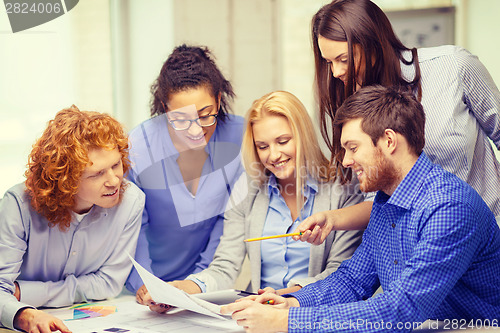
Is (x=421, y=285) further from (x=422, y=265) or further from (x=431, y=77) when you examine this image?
(x=431, y=77)

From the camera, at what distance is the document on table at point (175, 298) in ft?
4.44

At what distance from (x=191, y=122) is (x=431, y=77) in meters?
0.81

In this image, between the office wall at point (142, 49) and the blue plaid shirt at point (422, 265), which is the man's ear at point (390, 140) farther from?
the office wall at point (142, 49)

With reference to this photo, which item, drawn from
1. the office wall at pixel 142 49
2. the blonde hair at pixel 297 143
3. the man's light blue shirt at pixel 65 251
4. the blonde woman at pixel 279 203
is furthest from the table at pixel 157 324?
the office wall at pixel 142 49

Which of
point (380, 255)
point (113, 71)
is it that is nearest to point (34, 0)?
point (113, 71)

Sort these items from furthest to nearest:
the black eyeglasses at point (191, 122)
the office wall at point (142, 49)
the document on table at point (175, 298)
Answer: the office wall at point (142, 49) → the black eyeglasses at point (191, 122) → the document on table at point (175, 298)

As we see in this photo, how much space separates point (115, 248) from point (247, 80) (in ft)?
7.41

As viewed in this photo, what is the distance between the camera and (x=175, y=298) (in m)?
1.39

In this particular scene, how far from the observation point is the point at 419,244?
4.21 feet

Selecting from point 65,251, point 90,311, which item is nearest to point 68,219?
point 65,251

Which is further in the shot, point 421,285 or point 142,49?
point 142,49

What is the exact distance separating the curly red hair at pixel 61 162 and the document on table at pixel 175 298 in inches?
15.5

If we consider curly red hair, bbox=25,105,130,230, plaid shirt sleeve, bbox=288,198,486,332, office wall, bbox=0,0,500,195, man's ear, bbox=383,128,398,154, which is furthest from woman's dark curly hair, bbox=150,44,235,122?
office wall, bbox=0,0,500,195

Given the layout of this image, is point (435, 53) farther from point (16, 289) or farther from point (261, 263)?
point (16, 289)
